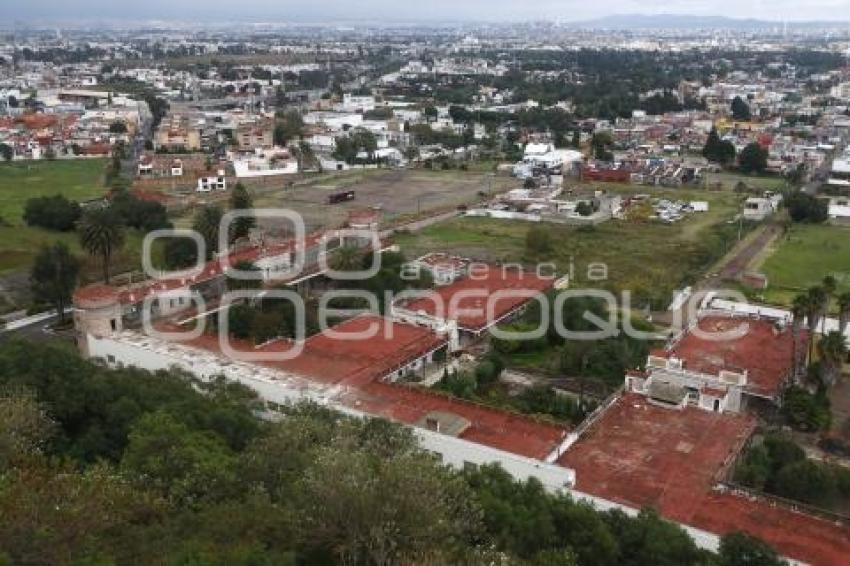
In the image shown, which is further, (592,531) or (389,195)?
(389,195)

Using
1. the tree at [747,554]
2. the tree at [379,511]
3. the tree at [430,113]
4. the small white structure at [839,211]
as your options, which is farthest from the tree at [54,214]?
the tree at [430,113]

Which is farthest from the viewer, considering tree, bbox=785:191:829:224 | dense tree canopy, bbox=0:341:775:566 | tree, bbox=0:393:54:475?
tree, bbox=785:191:829:224

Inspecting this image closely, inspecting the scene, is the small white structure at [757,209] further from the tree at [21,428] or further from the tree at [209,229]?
the tree at [21,428]

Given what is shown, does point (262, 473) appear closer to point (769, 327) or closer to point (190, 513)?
point (190, 513)

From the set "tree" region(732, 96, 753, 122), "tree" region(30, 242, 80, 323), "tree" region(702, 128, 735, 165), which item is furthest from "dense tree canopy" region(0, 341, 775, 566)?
"tree" region(732, 96, 753, 122)

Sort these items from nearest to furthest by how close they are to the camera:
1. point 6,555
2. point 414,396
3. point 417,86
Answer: point 6,555 → point 414,396 → point 417,86

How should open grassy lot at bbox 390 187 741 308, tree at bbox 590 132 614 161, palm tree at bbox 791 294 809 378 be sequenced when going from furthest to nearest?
tree at bbox 590 132 614 161 < open grassy lot at bbox 390 187 741 308 < palm tree at bbox 791 294 809 378

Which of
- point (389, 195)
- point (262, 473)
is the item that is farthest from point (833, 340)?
point (389, 195)

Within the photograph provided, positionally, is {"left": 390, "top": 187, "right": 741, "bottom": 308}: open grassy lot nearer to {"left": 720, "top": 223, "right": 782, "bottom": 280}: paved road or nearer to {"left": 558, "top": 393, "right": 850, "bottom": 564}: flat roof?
{"left": 720, "top": 223, "right": 782, "bottom": 280}: paved road
